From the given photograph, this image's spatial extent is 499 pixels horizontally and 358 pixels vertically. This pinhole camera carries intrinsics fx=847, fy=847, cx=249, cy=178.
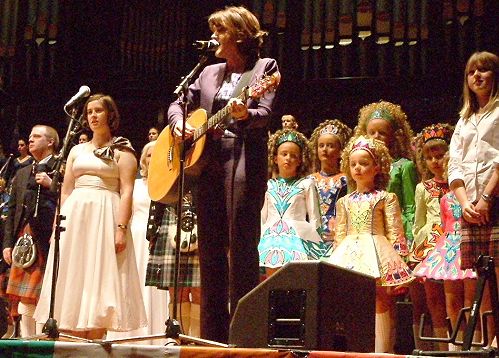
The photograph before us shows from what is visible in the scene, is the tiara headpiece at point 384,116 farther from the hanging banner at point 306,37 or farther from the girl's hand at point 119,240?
the hanging banner at point 306,37

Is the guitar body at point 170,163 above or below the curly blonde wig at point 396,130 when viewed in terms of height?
below

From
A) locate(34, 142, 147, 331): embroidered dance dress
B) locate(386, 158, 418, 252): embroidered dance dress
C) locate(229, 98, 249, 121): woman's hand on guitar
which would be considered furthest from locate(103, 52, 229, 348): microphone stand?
locate(386, 158, 418, 252): embroidered dance dress

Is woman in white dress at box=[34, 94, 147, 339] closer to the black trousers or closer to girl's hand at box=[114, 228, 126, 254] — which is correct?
girl's hand at box=[114, 228, 126, 254]

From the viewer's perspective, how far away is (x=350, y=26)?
8.18 meters

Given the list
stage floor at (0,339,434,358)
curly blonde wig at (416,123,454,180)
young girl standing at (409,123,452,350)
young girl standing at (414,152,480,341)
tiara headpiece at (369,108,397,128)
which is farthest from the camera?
tiara headpiece at (369,108,397,128)

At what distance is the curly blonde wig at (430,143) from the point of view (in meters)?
5.64

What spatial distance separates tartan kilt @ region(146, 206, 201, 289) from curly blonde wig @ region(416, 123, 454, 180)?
67.0 inches

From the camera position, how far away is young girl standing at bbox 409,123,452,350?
16.6ft

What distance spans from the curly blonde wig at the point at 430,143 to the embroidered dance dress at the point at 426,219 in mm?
149

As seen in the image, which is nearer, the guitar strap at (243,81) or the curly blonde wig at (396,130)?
the guitar strap at (243,81)

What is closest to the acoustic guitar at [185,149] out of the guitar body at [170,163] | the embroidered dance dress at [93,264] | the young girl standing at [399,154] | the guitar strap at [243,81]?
the guitar body at [170,163]

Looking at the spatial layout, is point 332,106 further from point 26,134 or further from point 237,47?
point 237,47

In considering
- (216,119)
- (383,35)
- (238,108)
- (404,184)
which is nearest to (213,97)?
(216,119)

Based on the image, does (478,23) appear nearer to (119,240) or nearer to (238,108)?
(119,240)
